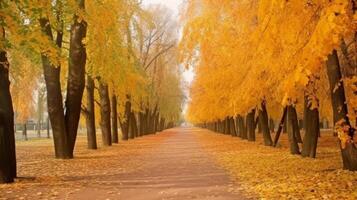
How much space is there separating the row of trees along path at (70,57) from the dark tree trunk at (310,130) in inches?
202

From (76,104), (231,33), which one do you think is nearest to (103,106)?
(76,104)

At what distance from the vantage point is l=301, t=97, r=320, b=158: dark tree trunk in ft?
55.8

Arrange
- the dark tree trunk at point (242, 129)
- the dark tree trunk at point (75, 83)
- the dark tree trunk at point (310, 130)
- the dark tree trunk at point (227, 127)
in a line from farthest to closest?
1. the dark tree trunk at point (227, 127)
2. the dark tree trunk at point (242, 129)
3. the dark tree trunk at point (75, 83)
4. the dark tree trunk at point (310, 130)

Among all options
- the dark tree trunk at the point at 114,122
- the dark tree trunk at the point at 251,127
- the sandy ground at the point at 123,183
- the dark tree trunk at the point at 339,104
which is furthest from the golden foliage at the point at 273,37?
the dark tree trunk at the point at 114,122

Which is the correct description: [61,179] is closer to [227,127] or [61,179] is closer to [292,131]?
[292,131]

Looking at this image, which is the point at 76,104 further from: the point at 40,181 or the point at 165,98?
the point at 165,98

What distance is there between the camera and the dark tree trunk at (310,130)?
1700 centimetres

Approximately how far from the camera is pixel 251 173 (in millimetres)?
13734

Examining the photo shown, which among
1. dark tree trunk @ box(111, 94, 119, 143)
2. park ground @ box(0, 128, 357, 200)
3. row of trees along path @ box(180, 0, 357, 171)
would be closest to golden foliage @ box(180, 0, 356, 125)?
row of trees along path @ box(180, 0, 357, 171)

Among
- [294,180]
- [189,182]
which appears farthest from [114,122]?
[294,180]

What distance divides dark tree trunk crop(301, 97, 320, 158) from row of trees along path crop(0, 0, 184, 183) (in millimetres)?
5129

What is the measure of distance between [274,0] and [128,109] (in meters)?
37.8

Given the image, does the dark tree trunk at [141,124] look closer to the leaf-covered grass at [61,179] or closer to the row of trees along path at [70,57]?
the row of trees along path at [70,57]

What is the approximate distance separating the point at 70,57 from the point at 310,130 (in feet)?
33.7
